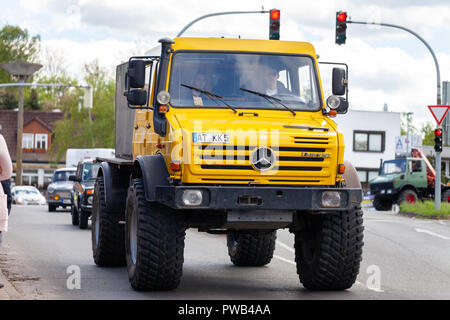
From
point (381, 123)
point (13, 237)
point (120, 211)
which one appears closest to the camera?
point (120, 211)

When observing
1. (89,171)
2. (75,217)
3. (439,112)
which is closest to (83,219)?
(75,217)

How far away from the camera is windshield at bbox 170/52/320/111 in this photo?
11203 millimetres

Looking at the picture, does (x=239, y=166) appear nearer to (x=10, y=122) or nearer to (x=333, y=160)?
(x=333, y=160)

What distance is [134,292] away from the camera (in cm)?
1081

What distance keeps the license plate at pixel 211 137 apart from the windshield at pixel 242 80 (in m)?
0.91

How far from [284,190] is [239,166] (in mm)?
518

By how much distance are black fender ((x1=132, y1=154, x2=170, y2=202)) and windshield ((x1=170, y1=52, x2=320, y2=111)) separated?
76 centimetres

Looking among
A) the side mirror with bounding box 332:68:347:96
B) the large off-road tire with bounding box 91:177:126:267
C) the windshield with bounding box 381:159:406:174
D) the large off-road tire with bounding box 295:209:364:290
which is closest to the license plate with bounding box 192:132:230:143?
the large off-road tire with bounding box 295:209:364:290

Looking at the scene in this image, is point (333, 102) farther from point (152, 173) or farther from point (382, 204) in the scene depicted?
point (382, 204)

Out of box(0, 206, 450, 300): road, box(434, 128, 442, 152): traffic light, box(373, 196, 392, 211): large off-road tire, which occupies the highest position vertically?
box(434, 128, 442, 152): traffic light

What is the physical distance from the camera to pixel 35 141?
317 ft

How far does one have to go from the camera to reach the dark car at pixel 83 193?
24641mm

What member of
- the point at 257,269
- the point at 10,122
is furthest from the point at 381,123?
the point at 257,269

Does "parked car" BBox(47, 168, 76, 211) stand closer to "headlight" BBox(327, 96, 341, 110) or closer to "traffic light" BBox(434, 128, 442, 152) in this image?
"traffic light" BBox(434, 128, 442, 152)
